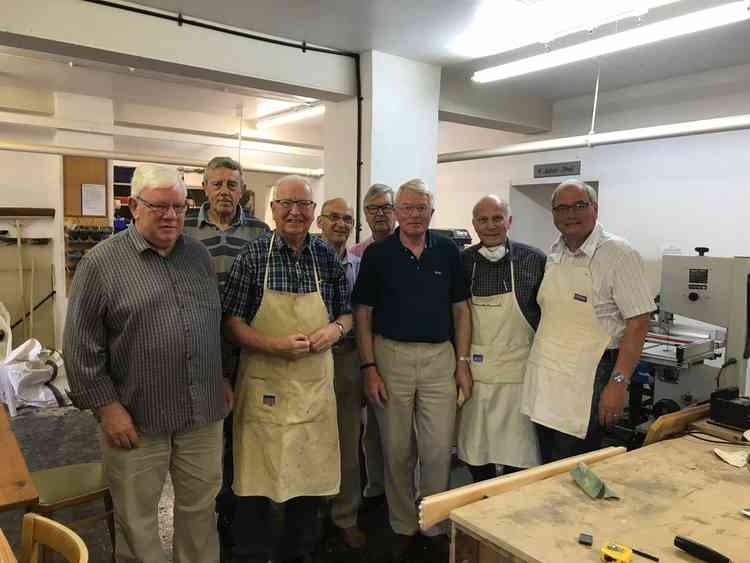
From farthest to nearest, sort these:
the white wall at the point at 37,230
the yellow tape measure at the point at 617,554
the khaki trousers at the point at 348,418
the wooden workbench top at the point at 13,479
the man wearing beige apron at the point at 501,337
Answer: the white wall at the point at 37,230 → the khaki trousers at the point at 348,418 → the man wearing beige apron at the point at 501,337 → the wooden workbench top at the point at 13,479 → the yellow tape measure at the point at 617,554

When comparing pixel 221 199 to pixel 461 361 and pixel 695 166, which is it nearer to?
pixel 461 361

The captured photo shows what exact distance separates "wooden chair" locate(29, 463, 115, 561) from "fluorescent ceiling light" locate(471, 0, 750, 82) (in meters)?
3.25

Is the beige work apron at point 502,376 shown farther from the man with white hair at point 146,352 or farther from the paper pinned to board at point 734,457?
the man with white hair at point 146,352

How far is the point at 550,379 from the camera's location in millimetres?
2307

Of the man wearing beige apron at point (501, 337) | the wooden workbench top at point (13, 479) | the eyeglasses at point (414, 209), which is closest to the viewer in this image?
the wooden workbench top at point (13, 479)

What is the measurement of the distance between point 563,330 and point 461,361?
0.47 m

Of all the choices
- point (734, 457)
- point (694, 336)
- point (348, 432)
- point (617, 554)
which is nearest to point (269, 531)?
point (348, 432)

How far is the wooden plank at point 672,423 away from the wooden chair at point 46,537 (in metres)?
1.80

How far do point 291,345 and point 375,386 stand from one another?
53 centimetres

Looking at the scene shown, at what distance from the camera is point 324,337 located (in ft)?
7.16

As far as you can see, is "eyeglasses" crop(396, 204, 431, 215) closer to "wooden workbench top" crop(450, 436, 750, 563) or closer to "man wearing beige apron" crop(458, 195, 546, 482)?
"man wearing beige apron" crop(458, 195, 546, 482)

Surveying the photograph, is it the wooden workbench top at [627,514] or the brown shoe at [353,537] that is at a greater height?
the wooden workbench top at [627,514]

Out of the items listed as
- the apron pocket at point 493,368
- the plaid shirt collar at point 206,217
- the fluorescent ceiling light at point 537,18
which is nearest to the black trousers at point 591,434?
the apron pocket at point 493,368

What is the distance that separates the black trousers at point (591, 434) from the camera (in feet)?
7.43
